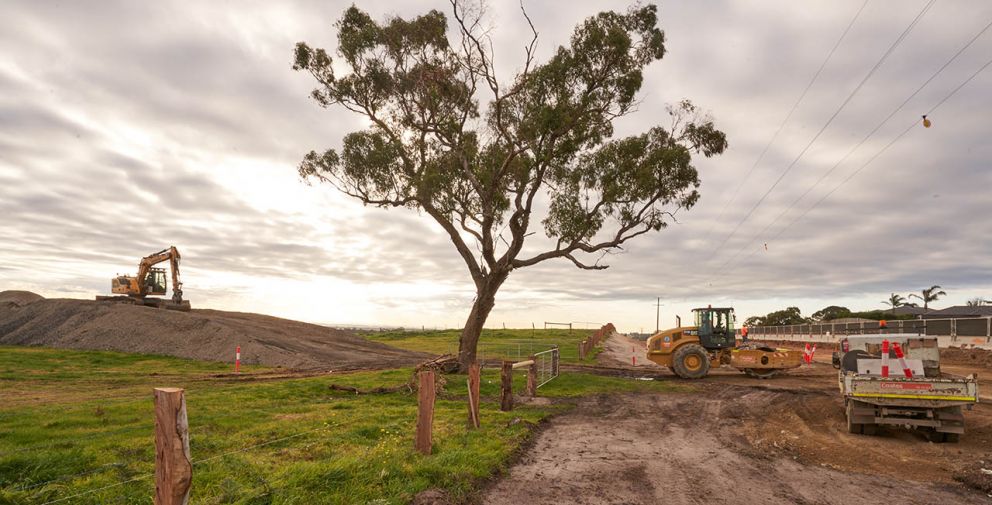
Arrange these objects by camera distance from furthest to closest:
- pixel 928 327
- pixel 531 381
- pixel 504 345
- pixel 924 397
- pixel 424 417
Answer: pixel 504 345, pixel 928 327, pixel 531 381, pixel 924 397, pixel 424 417

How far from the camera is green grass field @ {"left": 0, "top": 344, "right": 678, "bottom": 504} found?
6.50m

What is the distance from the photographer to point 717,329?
22.9 meters

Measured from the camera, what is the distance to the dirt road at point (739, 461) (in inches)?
287

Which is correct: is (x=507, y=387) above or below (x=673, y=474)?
above

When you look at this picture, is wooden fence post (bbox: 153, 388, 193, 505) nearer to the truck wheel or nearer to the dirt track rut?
the dirt track rut

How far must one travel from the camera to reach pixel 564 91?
21.0m

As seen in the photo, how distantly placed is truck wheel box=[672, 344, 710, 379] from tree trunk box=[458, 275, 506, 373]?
8295 millimetres

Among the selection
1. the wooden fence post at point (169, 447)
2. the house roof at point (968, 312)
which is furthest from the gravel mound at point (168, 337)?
the house roof at point (968, 312)

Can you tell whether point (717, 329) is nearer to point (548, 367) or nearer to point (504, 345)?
point (548, 367)

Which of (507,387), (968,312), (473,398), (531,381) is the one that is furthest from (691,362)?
(968,312)

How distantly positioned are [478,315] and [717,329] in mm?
10454

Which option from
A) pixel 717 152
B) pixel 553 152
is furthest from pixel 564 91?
pixel 717 152

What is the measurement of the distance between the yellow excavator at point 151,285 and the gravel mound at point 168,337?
7.68 ft

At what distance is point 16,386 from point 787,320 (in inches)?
4160
